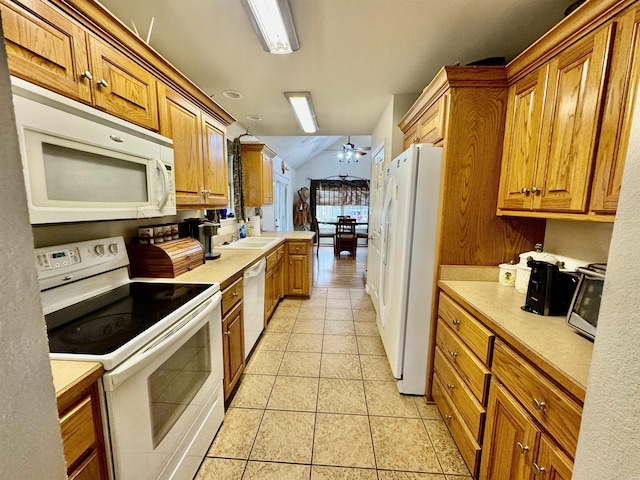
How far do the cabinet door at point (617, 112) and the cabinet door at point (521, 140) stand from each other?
317mm

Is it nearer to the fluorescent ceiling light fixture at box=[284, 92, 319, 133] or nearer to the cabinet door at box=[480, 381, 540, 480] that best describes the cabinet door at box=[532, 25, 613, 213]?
the cabinet door at box=[480, 381, 540, 480]

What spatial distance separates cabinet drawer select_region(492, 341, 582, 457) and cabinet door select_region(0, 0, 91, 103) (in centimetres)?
193

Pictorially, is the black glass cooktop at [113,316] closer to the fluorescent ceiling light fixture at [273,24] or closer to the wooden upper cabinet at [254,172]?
the fluorescent ceiling light fixture at [273,24]

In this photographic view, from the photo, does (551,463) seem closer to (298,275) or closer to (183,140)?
(183,140)

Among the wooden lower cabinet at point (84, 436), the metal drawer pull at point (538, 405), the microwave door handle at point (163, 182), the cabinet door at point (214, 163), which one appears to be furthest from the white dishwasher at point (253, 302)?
the metal drawer pull at point (538, 405)

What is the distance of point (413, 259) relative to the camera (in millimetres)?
1762

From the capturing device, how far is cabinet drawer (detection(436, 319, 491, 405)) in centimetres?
123

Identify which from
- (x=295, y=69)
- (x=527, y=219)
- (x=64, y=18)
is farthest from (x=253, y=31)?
(x=527, y=219)

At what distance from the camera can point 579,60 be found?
1127mm

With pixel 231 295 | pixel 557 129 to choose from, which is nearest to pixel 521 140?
pixel 557 129

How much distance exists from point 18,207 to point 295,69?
220cm

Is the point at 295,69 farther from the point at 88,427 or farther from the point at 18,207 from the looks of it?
the point at 88,427

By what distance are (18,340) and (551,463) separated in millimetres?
1367

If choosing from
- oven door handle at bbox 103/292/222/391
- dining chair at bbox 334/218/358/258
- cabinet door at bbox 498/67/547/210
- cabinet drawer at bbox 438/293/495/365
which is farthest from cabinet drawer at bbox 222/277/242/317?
dining chair at bbox 334/218/358/258
